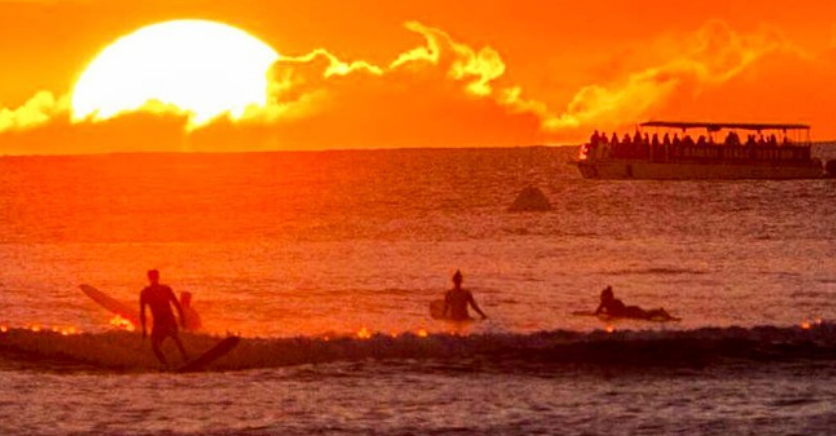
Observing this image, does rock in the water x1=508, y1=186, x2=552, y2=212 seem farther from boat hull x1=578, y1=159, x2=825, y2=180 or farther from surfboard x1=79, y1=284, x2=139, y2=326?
surfboard x1=79, y1=284, x2=139, y2=326

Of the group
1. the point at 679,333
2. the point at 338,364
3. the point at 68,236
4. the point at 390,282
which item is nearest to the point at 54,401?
the point at 338,364

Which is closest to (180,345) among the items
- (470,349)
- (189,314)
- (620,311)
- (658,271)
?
(189,314)

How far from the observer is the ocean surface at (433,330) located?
3194 centimetres

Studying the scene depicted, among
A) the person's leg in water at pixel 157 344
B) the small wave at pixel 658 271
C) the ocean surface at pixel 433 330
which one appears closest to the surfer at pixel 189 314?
the ocean surface at pixel 433 330

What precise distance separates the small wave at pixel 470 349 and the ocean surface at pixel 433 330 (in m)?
0.08

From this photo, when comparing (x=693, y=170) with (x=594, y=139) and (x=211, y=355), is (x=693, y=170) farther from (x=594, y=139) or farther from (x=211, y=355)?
(x=211, y=355)

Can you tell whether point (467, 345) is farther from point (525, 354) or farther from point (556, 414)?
point (556, 414)

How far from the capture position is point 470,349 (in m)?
40.2

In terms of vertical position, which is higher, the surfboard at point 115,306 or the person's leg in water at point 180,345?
the surfboard at point 115,306

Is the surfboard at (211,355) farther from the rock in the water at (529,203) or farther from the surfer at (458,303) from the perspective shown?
the rock in the water at (529,203)

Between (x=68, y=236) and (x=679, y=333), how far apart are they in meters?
63.0

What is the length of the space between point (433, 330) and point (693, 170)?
107877 mm

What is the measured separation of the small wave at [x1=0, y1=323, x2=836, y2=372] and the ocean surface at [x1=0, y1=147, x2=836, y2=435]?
80 millimetres

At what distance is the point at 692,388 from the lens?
35031 millimetres
